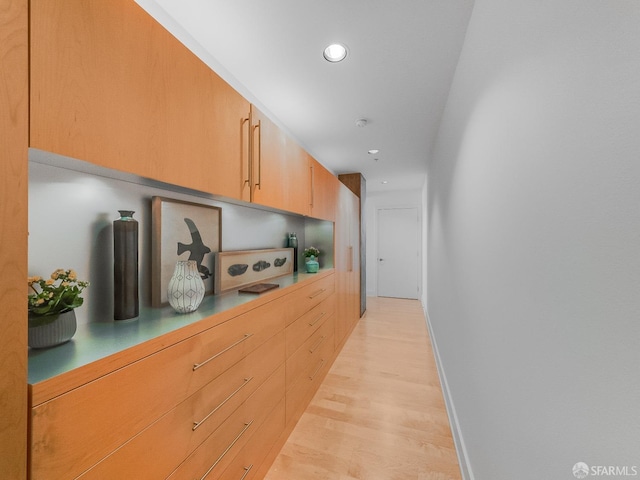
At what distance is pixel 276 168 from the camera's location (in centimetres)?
169

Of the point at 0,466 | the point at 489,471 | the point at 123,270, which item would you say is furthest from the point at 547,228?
the point at 123,270

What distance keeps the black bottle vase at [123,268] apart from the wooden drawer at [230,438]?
60cm

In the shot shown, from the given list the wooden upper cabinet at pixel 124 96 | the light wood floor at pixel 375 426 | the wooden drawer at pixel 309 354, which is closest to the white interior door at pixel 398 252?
the light wood floor at pixel 375 426

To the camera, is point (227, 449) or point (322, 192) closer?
point (227, 449)

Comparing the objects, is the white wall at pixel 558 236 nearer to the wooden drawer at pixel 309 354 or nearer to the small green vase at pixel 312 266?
the wooden drawer at pixel 309 354

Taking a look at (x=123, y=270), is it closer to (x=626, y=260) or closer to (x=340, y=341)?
(x=626, y=260)

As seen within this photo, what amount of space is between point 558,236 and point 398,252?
560 cm

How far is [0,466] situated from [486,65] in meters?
1.91

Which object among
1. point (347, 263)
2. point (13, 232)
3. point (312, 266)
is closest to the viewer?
point (13, 232)

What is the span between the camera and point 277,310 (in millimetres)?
1581

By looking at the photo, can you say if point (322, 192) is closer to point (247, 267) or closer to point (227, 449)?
point (247, 267)

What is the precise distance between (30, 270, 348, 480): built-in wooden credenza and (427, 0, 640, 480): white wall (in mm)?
1085

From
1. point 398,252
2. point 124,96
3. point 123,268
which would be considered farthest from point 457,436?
point 398,252

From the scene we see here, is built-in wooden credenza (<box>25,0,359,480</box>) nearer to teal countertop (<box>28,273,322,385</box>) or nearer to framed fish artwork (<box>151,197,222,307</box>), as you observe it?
teal countertop (<box>28,273,322,385</box>)
